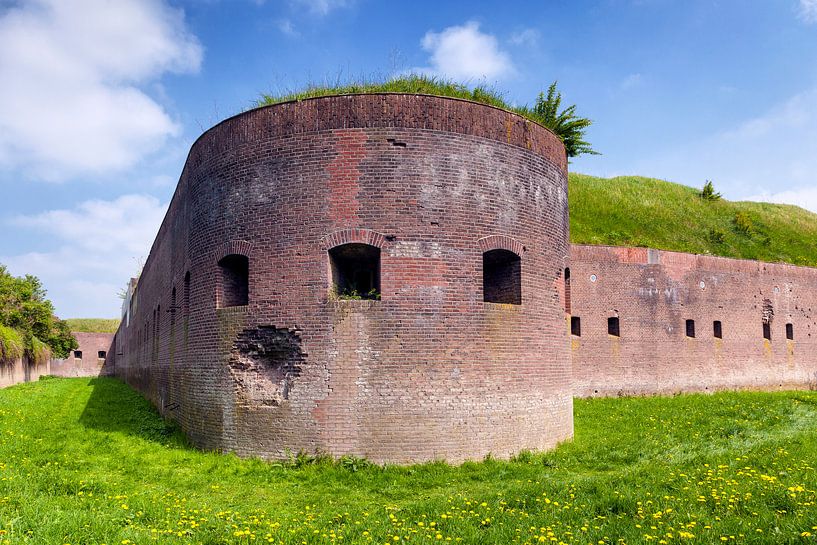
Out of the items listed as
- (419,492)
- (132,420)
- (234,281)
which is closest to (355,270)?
(234,281)

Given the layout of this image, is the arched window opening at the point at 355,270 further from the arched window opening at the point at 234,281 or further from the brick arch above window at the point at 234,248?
the arched window opening at the point at 234,281

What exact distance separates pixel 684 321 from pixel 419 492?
1530cm

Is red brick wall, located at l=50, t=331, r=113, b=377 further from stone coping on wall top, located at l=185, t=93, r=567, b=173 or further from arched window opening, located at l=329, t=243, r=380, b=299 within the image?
arched window opening, located at l=329, t=243, r=380, b=299

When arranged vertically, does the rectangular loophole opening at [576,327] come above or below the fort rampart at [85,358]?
above

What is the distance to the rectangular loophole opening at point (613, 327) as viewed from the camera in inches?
735

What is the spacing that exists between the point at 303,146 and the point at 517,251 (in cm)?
380

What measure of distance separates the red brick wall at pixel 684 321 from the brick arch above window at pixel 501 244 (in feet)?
29.6

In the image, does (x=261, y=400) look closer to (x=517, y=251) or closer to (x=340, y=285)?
(x=340, y=285)

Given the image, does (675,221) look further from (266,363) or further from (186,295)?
(266,363)

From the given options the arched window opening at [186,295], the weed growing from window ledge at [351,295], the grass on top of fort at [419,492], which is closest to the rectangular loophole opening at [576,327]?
the grass on top of fort at [419,492]

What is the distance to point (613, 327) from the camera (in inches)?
738

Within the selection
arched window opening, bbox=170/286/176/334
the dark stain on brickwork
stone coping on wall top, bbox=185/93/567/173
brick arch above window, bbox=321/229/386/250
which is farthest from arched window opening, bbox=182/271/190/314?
brick arch above window, bbox=321/229/386/250

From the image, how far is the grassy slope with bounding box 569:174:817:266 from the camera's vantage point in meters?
25.3

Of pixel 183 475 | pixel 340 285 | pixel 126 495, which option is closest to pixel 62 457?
pixel 183 475
